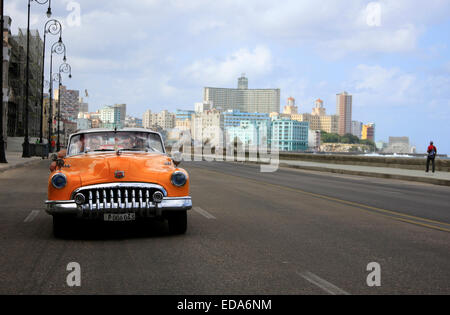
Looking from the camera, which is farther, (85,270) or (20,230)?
(20,230)

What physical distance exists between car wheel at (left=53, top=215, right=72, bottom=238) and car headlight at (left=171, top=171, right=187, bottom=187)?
1532 mm

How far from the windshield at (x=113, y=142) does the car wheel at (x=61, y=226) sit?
→ 1.75m

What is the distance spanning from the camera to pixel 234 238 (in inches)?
310

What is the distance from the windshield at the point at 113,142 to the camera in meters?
9.21

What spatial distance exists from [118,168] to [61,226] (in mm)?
1140

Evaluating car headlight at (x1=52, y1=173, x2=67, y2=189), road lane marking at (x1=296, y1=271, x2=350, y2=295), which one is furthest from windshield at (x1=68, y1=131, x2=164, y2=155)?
road lane marking at (x1=296, y1=271, x2=350, y2=295)

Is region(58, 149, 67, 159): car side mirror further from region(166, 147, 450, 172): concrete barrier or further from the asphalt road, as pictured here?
region(166, 147, 450, 172): concrete barrier

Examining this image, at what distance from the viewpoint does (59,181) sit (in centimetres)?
748
